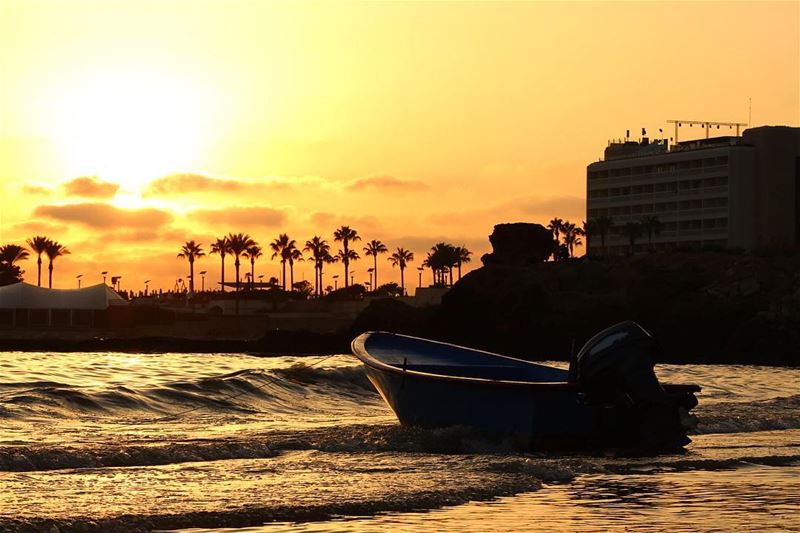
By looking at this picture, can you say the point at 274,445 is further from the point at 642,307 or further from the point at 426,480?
the point at 642,307

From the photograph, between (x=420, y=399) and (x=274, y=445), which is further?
(x=420, y=399)

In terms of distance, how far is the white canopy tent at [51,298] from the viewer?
13550 cm

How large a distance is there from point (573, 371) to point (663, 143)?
166541 mm

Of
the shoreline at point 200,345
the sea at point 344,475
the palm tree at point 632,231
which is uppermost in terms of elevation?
the palm tree at point 632,231

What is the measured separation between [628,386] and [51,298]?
122947 millimetres

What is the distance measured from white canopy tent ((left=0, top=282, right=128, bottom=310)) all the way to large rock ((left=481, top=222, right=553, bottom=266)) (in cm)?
4145

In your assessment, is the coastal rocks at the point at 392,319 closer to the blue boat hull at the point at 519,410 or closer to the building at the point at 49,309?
the building at the point at 49,309

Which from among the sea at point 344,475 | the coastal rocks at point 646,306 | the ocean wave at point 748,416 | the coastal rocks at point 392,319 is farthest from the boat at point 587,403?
the coastal rocks at point 392,319

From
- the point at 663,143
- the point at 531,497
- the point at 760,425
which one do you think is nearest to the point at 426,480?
the point at 531,497

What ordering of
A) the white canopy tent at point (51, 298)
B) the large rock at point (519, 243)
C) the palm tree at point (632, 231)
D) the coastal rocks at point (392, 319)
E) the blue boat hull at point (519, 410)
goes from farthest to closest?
the palm tree at point (632, 231)
the large rock at point (519, 243)
the white canopy tent at point (51, 298)
the coastal rocks at point (392, 319)
the blue boat hull at point (519, 410)

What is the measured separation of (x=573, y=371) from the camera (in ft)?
71.4

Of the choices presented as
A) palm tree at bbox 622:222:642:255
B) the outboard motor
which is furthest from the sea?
palm tree at bbox 622:222:642:255

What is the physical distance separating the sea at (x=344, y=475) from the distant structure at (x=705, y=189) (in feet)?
430

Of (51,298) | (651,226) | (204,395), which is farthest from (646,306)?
(204,395)
